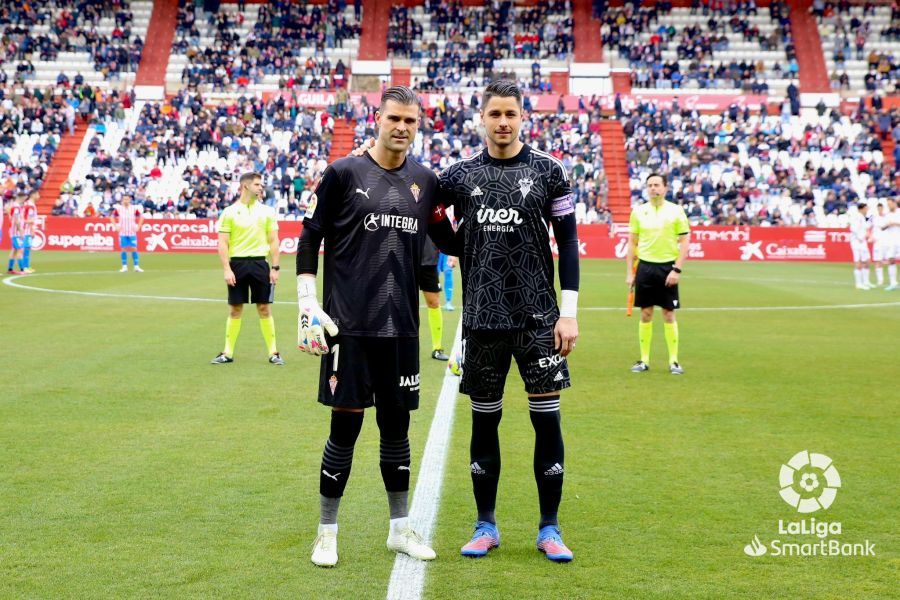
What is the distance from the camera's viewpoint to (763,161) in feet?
141

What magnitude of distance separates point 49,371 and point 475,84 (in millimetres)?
40202

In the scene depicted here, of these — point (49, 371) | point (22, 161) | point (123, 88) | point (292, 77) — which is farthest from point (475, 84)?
point (49, 371)

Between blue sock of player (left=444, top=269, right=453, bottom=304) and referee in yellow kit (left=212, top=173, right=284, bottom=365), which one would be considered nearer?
referee in yellow kit (left=212, top=173, right=284, bottom=365)

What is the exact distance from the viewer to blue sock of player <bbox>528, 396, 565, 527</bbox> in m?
5.03

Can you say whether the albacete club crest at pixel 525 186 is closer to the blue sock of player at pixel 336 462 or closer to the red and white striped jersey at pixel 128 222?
the blue sock of player at pixel 336 462

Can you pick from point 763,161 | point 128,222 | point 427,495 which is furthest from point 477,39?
point 427,495

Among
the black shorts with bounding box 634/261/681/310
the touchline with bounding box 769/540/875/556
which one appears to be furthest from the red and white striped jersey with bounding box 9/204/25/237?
the touchline with bounding box 769/540/875/556

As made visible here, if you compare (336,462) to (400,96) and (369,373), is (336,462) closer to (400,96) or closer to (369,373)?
(369,373)

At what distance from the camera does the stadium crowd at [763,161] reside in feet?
130

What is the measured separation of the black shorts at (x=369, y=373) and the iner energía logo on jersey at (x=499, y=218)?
2.37ft

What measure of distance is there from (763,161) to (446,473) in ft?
130

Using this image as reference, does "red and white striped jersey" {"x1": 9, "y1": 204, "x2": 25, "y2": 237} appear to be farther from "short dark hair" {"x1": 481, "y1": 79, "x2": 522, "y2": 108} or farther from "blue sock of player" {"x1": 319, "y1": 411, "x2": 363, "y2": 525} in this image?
"short dark hair" {"x1": 481, "y1": 79, "x2": 522, "y2": 108}

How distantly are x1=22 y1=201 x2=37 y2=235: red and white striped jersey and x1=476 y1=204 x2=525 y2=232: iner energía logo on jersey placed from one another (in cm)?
2216

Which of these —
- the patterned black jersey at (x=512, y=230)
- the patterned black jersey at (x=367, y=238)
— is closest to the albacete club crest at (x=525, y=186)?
the patterned black jersey at (x=512, y=230)
